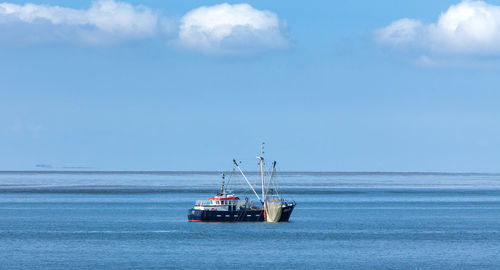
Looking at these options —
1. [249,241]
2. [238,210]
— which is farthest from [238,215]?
[249,241]

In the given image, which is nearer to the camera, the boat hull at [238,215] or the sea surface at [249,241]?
the sea surface at [249,241]

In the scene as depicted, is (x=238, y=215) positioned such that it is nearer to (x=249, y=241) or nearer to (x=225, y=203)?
(x=225, y=203)

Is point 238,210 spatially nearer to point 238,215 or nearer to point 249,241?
point 238,215

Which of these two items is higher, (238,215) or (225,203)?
(225,203)

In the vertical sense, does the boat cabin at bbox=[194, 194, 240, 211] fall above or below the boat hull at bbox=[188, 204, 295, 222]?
above

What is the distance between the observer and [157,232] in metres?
120

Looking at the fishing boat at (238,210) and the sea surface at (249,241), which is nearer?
the sea surface at (249,241)

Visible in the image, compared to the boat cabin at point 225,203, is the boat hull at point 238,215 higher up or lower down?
lower down

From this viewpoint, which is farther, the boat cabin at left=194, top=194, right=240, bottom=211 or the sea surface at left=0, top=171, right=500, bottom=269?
the boat cabin at left=194, top=194, right=240, bottom=211

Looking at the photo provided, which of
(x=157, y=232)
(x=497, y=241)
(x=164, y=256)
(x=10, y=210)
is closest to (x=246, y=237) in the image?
(x=157, y=232)

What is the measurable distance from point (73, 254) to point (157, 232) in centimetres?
2567

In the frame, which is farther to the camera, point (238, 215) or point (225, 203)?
point (225, 203)

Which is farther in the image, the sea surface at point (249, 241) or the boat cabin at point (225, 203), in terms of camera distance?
the boat cabin at point (225, 203)

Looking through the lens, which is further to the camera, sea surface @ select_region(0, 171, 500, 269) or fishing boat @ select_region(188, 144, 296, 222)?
fishing boat @ select_region(188, 144, 296, 222)
